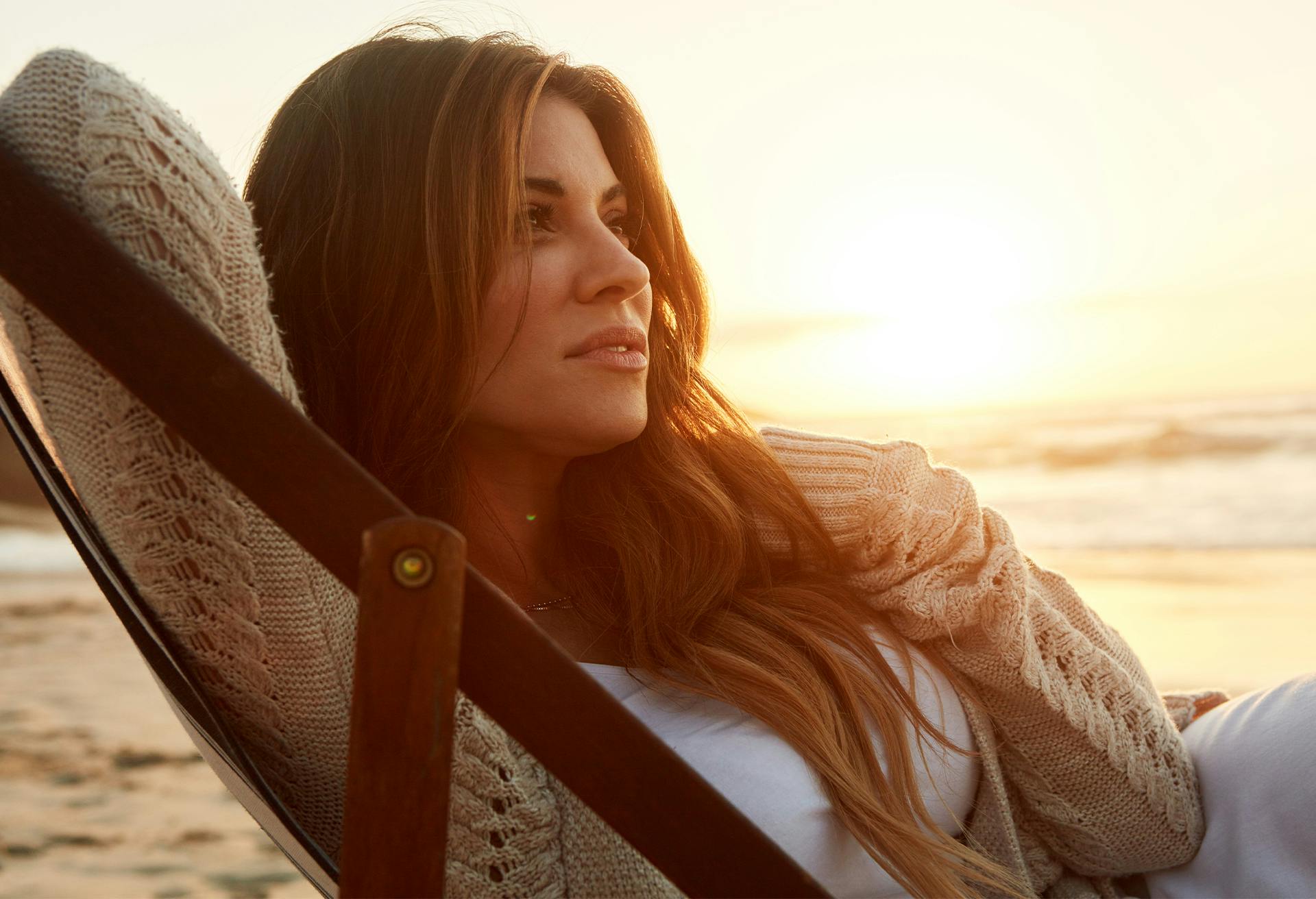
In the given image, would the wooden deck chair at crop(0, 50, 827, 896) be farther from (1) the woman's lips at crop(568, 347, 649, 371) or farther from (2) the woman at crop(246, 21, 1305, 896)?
(1) the woman's lips at crop(568, 347, 649, 371)

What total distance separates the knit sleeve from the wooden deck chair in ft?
2.33

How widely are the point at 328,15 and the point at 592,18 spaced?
0.89m

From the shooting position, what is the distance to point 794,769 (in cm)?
141

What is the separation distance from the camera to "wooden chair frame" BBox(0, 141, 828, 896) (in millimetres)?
758

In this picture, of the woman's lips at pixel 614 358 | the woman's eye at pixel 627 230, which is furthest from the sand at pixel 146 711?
the woman's eye at pixel 627 230

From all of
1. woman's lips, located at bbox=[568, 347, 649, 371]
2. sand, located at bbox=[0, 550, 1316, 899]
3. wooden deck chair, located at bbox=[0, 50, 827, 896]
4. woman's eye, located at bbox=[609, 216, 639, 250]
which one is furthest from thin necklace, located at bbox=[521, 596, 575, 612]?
sand, located at bbox=[0, 550, 1316, 899]

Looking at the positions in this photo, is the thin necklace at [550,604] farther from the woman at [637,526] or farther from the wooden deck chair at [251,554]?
the wooden deck chair at [251,554]

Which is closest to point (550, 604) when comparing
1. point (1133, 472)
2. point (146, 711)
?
point (146, 711)

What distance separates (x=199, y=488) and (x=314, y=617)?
7.0 inches

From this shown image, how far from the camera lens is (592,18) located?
8.10 ft

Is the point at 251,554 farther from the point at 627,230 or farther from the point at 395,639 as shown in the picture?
the point at 627,230

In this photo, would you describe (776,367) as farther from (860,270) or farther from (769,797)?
(769,797)

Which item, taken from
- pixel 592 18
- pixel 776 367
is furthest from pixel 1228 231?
pixel 592 18

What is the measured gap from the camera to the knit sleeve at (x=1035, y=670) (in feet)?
5.40
